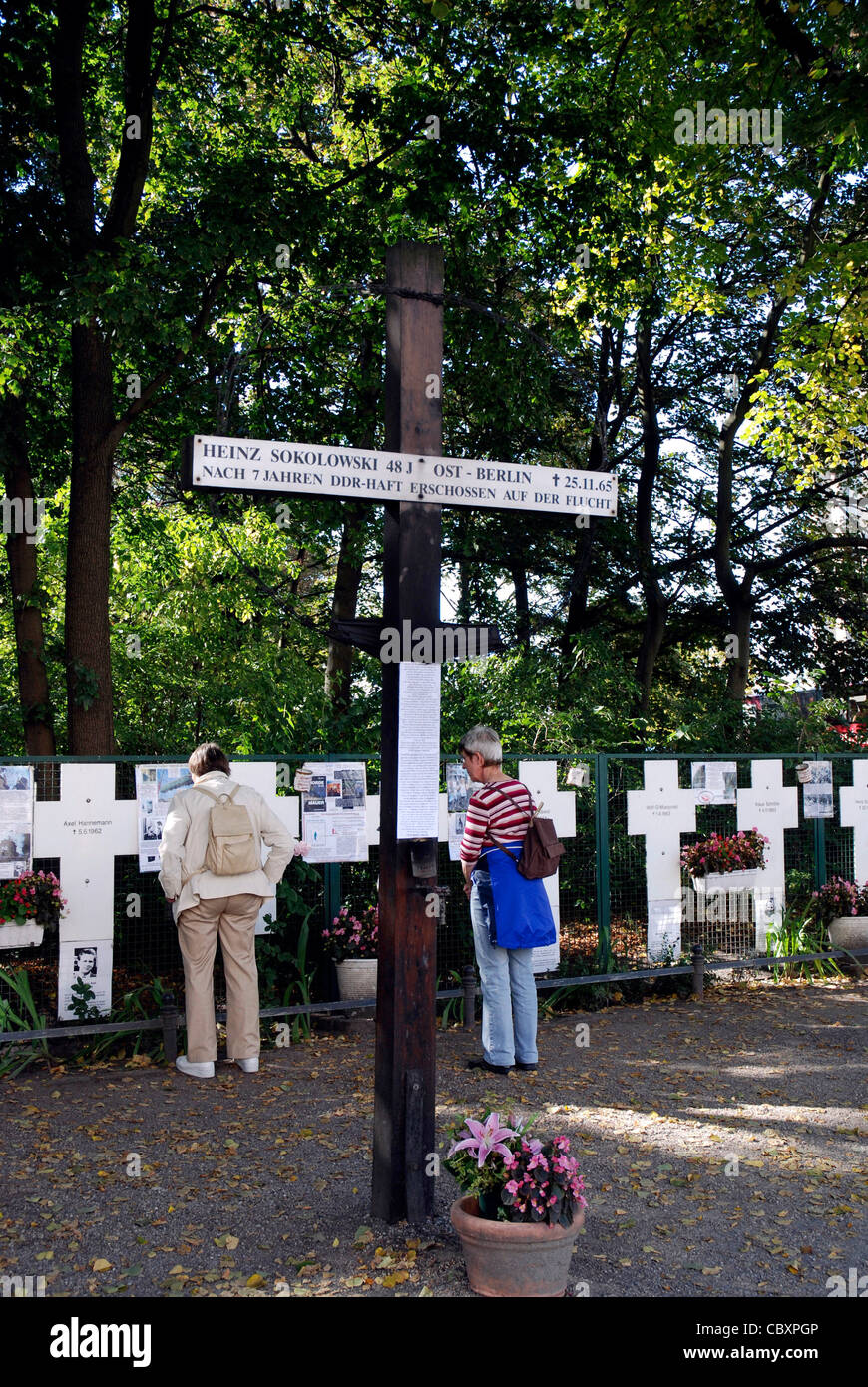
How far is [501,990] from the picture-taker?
23.6ft

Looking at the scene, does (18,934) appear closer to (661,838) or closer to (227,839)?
(227,839)

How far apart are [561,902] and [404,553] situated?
18.9 ft

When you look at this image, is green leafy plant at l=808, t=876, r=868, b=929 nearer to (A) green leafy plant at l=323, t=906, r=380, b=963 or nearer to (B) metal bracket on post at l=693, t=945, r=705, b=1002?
(B) metal bracket on post at l=693, t=945, r=705, b=1002

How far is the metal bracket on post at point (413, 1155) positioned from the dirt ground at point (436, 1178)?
0.08m

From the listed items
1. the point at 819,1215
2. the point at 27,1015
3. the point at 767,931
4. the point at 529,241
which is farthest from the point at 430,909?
the point at 529,241

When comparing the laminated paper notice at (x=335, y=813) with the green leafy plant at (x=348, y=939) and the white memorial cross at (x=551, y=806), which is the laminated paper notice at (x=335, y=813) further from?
the white memorial cross at (x=551, y=806)

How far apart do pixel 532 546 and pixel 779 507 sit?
5545 millimetres

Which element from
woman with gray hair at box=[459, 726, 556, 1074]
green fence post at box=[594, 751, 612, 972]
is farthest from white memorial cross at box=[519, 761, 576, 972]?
woman with gray hair at box=[459, 726, 556, 1074]

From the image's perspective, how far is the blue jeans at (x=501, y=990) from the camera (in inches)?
283

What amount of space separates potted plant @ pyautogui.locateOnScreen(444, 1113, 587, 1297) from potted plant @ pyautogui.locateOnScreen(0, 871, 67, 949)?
398 cm

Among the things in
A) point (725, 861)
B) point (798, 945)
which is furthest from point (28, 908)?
point (798, 945)

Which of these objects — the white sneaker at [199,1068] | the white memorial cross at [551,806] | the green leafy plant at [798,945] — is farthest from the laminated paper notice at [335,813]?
the green leafy plant at [798,945]

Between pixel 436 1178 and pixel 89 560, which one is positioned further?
pixel 89 560

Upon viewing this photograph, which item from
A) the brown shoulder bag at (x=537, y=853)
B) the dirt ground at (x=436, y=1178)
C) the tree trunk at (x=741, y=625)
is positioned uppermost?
the tree trunk at (x=741, y=625)
